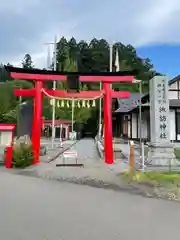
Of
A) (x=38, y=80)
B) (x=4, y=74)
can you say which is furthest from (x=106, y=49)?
(x=38, y=80)

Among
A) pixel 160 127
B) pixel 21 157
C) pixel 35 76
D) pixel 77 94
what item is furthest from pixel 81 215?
pixel 35 76

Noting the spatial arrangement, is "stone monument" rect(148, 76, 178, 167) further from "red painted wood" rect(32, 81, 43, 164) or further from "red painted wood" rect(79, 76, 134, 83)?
"red painted wood" rect(32, 81, 43, 164)

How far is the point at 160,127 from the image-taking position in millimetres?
15727

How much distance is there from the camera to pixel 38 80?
17.3 m

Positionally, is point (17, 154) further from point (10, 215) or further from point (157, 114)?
point (10, 215)

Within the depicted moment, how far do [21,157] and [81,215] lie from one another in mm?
9173

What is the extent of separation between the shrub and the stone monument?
19.3 ft

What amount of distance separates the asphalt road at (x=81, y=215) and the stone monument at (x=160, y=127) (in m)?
6.18

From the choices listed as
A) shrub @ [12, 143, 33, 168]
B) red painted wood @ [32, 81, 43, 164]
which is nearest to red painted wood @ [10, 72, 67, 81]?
red painted wood @ [32, 81, 43, 164]

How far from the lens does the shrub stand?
1512 cm

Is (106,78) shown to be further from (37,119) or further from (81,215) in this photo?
(81,215)

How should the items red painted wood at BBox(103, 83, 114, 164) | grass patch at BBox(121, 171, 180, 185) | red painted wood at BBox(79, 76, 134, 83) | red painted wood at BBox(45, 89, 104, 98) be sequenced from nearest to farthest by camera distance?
grass patch at BBox(121, 171, 180, 185) → red painted wood at BBox(103, 83, 114, 164) → red painted wood at BBox(79, 76, 134, 83) → red painted wood at BBox(45, 89, 104, 98)

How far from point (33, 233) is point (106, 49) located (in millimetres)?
102414

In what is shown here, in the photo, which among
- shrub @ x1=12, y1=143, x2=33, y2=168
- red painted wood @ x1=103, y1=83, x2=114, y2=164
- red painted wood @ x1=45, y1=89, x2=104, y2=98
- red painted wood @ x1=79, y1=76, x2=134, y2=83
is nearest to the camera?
shrub @ x1=12, y1=143, x2=33, y2=168
